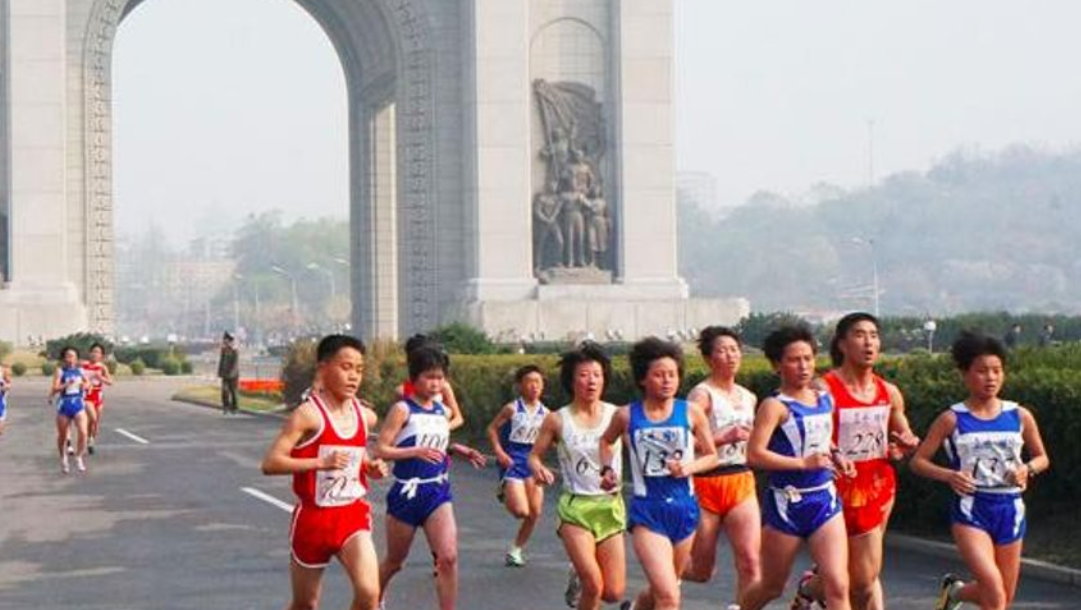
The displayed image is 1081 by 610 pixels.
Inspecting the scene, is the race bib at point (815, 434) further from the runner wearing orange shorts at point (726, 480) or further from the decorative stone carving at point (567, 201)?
the decorative stone carving at point (567, 201)

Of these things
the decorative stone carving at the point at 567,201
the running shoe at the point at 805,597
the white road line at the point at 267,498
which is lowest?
the white road line at the point at 267,498

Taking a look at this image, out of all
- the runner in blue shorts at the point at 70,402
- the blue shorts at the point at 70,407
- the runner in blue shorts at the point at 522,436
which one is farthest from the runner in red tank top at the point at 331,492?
the blue shorts at the point at 70,407

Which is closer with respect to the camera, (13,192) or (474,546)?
(474,546)

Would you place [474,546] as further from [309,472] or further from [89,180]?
[89,180]

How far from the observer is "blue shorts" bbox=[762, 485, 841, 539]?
1184 cm

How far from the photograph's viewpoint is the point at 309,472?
11016mm

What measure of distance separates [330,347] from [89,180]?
4456 centimetres

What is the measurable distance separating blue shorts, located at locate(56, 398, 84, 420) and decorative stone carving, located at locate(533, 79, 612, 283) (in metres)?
26.6

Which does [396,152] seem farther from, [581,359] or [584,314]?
[581,359]

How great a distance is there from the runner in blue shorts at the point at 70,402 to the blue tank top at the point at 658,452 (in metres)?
17.3

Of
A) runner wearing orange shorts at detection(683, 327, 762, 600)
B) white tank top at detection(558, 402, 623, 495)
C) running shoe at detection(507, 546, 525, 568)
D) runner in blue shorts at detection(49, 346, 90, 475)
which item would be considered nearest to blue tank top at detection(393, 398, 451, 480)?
white tank top at detection(558, 402, 623, 495)

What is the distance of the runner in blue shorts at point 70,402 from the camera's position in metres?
28.6

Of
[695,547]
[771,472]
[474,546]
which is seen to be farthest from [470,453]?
[474,546]

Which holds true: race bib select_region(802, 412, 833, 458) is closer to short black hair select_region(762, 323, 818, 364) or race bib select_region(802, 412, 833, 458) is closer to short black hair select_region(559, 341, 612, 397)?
short black hair select_region(762, 323, 818, 364)
